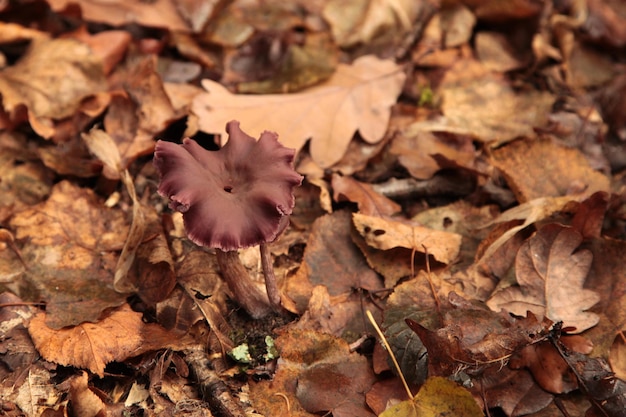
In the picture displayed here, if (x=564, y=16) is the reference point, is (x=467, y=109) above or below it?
below

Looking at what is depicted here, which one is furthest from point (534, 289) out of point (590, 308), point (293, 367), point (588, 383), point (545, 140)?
point (293, 367)

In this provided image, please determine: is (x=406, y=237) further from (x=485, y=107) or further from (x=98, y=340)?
(x=98, y=340)

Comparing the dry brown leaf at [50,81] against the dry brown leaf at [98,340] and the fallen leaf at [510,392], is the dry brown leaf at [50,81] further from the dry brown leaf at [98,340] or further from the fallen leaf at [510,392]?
the fallen leaf at [510,392]

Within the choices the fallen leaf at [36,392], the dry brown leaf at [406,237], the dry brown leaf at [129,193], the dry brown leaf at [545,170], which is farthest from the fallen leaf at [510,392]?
the fallen leaf at [36,392]

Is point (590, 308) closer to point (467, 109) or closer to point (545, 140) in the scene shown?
point (545, 140)

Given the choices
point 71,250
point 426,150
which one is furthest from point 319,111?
point 71,250

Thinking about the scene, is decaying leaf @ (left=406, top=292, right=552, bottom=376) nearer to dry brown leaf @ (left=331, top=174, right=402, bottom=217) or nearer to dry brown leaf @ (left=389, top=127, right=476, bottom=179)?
dry brown leaf @ (left=331, top=174, right=402, bottom=217)

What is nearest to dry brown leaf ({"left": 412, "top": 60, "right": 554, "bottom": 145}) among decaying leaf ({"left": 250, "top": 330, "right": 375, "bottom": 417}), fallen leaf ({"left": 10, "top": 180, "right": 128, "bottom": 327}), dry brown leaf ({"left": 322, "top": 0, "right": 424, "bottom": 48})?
dry brown leaf ({"left": 322, "top": 0, "right": 424, "bottom": 48})
